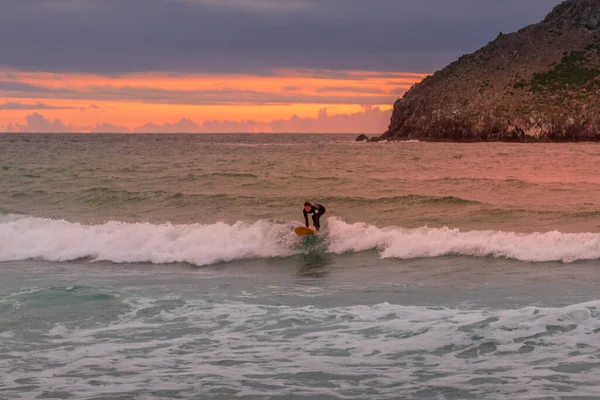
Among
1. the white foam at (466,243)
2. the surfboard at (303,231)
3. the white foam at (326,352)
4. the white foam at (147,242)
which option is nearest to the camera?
the white foam at (326,352)

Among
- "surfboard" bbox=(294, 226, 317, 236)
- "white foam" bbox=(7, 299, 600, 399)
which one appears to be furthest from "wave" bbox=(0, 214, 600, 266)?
"white foam" bbox=(7, 299, 600, 399)

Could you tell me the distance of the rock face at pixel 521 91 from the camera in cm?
12225

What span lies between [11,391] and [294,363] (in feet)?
12.8

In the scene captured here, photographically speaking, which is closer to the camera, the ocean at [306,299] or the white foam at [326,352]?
the white foam at [326,352]

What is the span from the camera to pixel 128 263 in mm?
21234

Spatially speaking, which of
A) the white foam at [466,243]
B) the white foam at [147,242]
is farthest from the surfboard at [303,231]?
the white foam at [466,243]

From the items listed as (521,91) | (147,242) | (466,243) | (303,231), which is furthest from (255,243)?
(521,91)

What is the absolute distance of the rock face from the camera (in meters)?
122

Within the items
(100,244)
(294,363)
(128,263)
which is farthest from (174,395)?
(100,244)

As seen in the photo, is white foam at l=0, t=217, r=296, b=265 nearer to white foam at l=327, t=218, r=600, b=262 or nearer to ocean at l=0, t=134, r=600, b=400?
ocean at l=0, t=134, r=600, b=400

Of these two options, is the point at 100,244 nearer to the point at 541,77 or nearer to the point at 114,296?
the point at 114,296

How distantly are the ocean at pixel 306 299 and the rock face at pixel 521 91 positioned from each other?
302 ft

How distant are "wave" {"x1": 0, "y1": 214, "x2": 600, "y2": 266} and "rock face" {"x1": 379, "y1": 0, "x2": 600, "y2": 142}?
336ft

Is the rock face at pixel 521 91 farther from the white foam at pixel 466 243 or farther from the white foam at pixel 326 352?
the white foam at pixel 326 352
